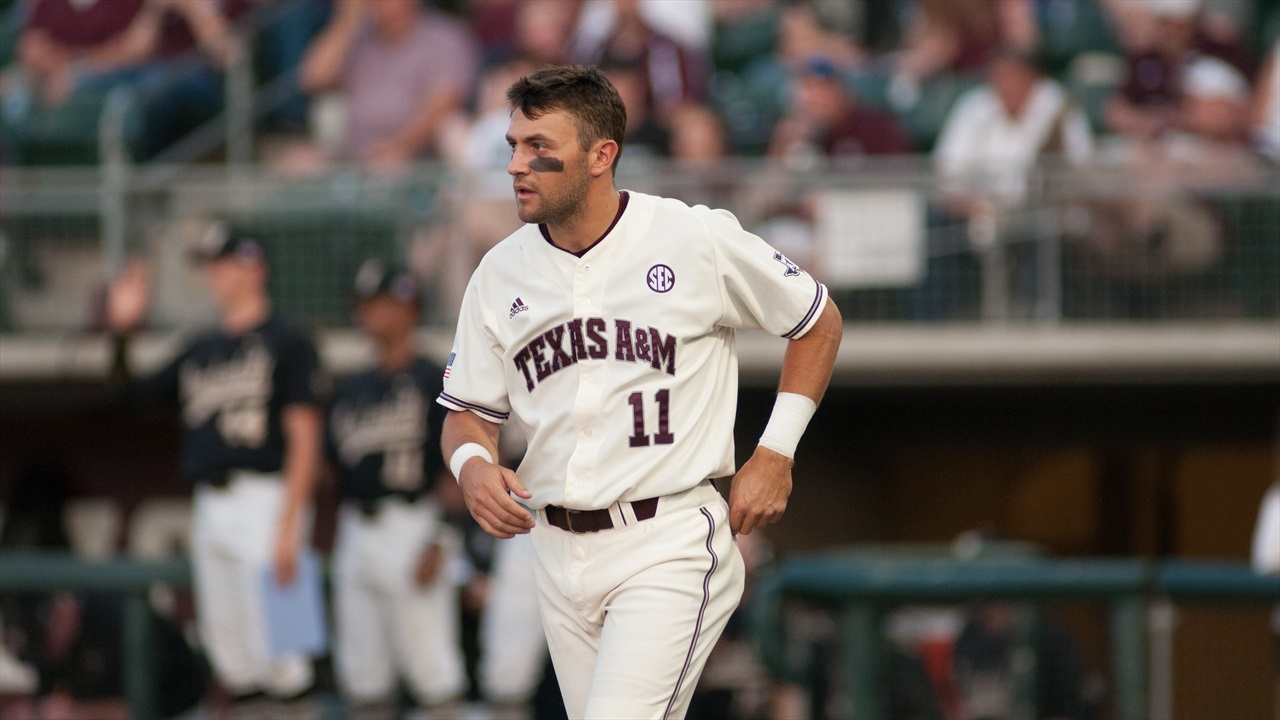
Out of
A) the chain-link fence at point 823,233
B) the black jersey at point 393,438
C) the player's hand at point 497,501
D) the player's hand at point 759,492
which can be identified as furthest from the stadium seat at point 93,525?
the player's hand at point 759,492

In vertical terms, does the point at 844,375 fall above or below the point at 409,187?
below

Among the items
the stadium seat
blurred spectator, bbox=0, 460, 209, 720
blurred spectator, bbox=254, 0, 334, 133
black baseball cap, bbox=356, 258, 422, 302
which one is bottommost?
the stadium seat

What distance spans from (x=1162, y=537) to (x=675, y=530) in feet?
24.4

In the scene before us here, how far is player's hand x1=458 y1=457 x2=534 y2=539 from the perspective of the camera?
373cm

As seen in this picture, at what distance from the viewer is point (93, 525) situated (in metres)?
9.91

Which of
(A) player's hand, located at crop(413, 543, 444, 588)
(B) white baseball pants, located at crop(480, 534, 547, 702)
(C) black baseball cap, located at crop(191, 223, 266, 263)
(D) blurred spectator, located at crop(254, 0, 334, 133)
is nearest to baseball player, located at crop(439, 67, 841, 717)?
(C) black baseball cap, located at crop(191, 223, 266, 263)

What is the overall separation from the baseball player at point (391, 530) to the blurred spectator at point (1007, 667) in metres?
2.32

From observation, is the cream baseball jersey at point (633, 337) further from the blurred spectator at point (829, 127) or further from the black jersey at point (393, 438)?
the blurred spectator at point (829, 127)

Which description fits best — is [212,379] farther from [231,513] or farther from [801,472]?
[801,472]

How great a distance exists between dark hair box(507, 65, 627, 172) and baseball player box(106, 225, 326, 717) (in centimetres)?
295

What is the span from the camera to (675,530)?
3.89m

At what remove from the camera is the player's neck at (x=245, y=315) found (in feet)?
21.9

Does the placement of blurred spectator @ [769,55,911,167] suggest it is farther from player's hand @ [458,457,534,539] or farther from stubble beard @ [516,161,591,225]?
player's hand @ [458,457,534,539]

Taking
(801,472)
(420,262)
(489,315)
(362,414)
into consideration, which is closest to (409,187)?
(420,262)
